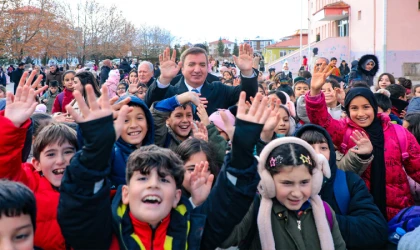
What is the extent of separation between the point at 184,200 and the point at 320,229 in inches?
36.1

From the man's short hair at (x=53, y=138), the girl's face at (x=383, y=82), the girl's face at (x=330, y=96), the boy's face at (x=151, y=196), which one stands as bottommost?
the boy's face at (x=151, y=196)

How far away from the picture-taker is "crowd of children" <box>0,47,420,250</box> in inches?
90.1

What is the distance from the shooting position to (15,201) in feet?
7.62

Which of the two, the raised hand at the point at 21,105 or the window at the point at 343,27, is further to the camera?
the window at the point at 343,27

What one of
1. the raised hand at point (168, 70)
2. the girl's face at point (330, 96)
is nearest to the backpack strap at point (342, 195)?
the raised hand at point (168, 70)

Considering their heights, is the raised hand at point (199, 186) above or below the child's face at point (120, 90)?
below

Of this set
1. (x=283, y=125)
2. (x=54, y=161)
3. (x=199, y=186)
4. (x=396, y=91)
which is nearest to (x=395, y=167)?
(x=283, y=125)

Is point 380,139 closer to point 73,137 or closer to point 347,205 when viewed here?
point 347,205

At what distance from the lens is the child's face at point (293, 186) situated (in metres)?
2.98

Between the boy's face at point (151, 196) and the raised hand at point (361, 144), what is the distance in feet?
6.47

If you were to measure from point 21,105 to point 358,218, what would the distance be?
2.43 m

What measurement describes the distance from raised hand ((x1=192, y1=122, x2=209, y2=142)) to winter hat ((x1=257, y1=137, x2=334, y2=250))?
3.54ft

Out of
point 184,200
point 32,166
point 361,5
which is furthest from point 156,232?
point 361,5

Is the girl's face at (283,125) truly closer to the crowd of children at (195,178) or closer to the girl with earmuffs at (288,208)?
the crowd of children at (195,178)
